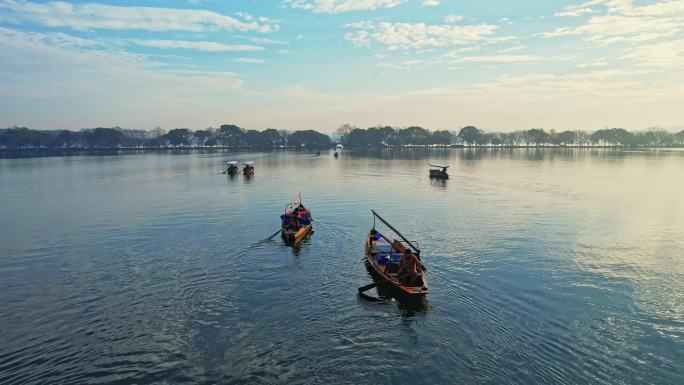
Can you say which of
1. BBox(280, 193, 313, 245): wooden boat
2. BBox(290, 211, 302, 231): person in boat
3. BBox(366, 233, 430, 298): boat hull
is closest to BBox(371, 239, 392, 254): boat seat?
BBox(366, 233, 430, 298): boat hull

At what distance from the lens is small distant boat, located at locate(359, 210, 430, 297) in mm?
20995

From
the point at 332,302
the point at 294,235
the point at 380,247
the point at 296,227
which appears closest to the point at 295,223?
the point at 296,227

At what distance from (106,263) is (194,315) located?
12021 millimetres

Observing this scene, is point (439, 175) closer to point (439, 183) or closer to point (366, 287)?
point (439, 183)

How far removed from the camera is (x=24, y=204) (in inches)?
2023

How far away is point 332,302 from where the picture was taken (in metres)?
21.0

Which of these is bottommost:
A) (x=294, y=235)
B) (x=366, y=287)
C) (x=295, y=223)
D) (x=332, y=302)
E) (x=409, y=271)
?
(x=332, y=302)

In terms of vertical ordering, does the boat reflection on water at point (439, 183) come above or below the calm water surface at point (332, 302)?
above

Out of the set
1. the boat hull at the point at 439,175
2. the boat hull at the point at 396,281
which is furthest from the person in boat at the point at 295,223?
the boat hull at the point at 439,175

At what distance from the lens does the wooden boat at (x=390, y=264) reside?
20.9m

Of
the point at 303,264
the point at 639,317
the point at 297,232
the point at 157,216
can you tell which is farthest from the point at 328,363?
the point at 157,216

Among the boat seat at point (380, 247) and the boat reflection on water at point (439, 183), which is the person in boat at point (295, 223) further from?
the boat reflection on water at point (439, 183)

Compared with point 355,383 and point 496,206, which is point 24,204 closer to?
point 355,383

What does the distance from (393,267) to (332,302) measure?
4804 millimetres
